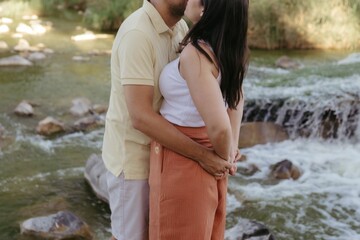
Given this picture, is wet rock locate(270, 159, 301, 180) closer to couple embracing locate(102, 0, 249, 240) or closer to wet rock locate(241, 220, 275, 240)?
wet rock locate(241, 220, 275, 240)

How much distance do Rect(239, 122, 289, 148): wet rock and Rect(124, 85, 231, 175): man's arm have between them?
3884 millimetres

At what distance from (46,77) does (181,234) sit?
647cm

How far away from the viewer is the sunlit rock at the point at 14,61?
8.30 metres

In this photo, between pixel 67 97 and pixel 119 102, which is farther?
pixel 67 97

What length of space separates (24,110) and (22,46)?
11.6 feet

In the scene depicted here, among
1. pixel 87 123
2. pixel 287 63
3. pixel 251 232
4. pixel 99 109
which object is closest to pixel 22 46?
pixel 99 109

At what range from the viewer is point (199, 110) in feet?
5.31

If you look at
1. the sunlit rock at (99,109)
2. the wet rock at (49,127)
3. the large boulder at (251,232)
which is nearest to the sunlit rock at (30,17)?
the sunlit rock at (99,109)

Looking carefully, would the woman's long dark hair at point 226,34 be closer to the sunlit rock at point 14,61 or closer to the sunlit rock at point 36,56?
the sunlit rock at point 14,61

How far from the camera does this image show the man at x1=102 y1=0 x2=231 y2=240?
170 centimetres

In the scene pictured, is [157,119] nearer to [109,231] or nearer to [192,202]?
[192,202]

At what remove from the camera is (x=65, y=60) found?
29.0 ft

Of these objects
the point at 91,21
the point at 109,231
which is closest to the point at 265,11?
the point at 91,21

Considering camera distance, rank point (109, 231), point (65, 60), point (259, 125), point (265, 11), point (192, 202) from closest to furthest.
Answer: point (192, 202)
point (109, 231)
point (259, 125)
point (65, 60)
point (265, 11)
